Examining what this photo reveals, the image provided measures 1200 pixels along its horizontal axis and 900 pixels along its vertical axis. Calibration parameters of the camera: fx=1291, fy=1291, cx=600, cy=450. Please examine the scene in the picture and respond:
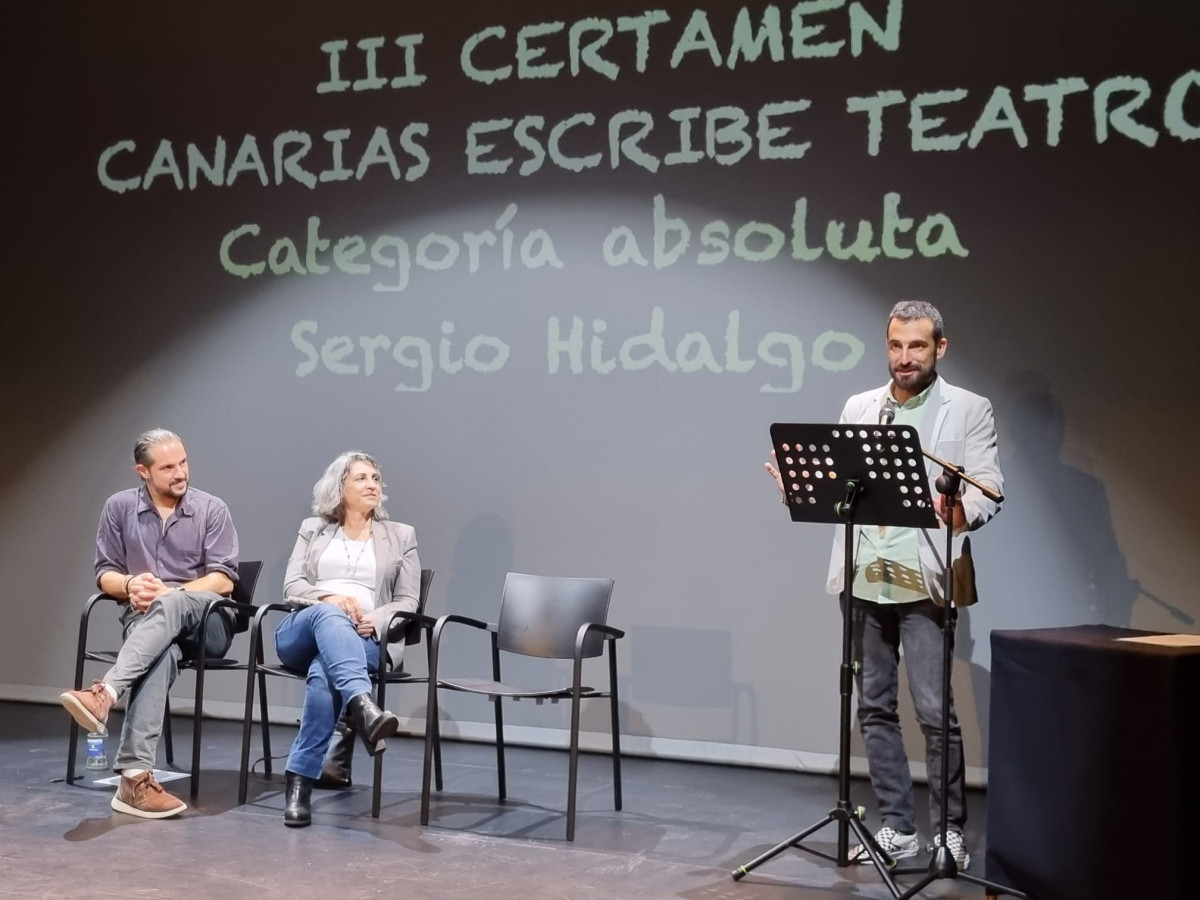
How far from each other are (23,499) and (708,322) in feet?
10.8

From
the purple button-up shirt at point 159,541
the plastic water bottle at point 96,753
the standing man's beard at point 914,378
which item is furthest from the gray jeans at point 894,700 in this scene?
the plastic water bottle at point 96,753

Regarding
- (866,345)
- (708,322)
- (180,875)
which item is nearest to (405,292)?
(708,322)

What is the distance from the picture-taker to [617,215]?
4.96 metres

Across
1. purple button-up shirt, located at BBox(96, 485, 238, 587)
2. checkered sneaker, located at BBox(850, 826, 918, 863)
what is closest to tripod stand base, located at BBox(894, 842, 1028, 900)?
checkered sneaker, located at BBox(850, 826, 918, 863)

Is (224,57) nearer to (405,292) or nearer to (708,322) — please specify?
(405,292)

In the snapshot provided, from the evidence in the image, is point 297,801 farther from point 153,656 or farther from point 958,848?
point 958,848

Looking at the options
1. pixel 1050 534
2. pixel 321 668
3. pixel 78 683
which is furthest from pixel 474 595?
pixel 1050 534

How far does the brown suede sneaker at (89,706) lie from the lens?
367 centimetres

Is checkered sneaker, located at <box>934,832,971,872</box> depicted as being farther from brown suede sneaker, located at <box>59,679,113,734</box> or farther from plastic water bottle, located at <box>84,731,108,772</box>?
plastic water bottle, located at <box>84,731,108,772</box>

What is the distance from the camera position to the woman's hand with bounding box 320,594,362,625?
4031mm

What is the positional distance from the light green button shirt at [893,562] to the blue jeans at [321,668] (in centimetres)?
148

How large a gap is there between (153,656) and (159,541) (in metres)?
0.49

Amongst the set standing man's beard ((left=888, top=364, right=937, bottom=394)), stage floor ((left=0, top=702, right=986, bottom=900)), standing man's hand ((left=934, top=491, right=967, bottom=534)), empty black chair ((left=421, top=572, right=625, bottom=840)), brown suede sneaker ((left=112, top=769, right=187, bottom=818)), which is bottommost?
stage floor ((left=0, top=702, right=986, bottom=900))

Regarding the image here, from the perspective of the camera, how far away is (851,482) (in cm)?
301
